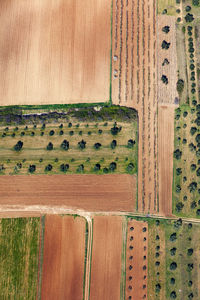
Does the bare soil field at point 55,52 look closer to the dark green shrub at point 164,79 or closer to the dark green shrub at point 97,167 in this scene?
the dark green shrub at point 164,79

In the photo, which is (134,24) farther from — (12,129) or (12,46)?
(12,129)

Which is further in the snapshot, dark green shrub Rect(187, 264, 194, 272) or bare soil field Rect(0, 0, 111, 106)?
bare soil field Rect(0, 0, 111, 106)

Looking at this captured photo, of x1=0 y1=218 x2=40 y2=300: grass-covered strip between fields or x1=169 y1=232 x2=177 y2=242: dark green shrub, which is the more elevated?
x1=169 y1=232 x2=177 y2=242: dark green shrub

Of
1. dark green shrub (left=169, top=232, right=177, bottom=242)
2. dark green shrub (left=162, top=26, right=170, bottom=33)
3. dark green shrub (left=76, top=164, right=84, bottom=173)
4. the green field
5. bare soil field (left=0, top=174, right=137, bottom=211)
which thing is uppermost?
the green field

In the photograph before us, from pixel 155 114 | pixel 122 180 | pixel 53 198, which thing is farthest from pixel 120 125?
pixel 53 198

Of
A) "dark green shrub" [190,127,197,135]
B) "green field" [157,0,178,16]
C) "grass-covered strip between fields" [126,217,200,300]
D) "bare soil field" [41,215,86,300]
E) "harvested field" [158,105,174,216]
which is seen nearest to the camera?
"grass-covered strip between fields" [126,217,200,300]

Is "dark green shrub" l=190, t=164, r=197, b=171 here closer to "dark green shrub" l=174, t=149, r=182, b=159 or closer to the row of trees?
"dark green shrub" l=174, t=149, r=182, b=159

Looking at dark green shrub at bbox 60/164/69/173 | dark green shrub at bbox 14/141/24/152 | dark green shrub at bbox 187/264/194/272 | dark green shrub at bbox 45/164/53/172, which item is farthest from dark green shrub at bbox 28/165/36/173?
dark green shrub at bbox 187/264/194/272

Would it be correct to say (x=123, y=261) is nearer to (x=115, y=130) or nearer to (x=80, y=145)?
(x=80, y=145)

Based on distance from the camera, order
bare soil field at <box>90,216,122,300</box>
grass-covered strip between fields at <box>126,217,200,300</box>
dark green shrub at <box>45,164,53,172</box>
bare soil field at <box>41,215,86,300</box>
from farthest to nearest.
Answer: dark green shrub at <box>45,164,53,172</box> → bare soil field at <box>41,215,86,300</box> → bare soil field at <box>90,216,122,300</box> → grass-covered strip between fields at <box>126,217,200,300</box>
